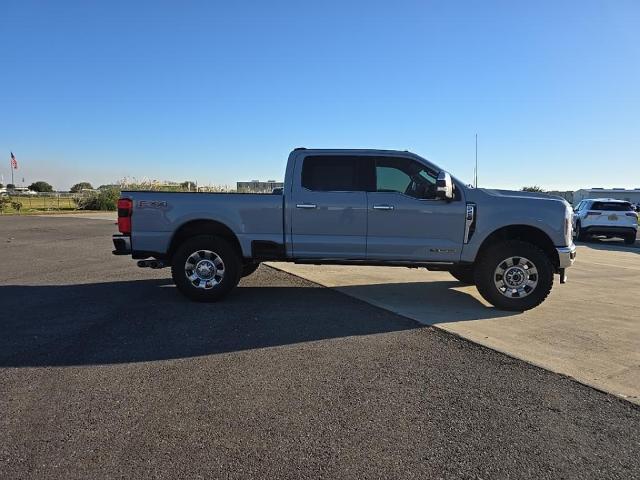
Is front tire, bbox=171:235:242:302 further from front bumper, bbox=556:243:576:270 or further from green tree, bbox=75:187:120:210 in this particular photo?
green tree, bbox=75:187:120:210

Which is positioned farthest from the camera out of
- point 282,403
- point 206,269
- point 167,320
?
point 206,269

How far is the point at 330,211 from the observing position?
738cm

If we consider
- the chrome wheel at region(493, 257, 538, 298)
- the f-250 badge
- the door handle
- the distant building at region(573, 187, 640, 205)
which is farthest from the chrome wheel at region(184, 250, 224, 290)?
the distant building at region(573, 187, 640, 205)

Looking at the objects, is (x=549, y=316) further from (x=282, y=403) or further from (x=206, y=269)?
(x=206, y=269)

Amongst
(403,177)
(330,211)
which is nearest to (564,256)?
(403,177)

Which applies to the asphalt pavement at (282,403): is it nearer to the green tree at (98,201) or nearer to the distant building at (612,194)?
the green tree at (98,201)

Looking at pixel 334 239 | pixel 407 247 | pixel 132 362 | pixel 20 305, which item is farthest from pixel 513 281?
pixel 20 305

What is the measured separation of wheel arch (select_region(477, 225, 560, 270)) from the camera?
7.27m

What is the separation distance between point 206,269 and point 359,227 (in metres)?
2.29

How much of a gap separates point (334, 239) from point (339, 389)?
3.41 metres

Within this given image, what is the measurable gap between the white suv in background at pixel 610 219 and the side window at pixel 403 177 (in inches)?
599

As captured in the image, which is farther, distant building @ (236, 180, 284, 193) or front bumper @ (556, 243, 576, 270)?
distant building @ (236, 180, 284, 193)

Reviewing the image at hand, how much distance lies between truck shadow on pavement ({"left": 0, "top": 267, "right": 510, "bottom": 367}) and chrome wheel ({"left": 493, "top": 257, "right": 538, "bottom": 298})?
407 mm

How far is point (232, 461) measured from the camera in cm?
310
